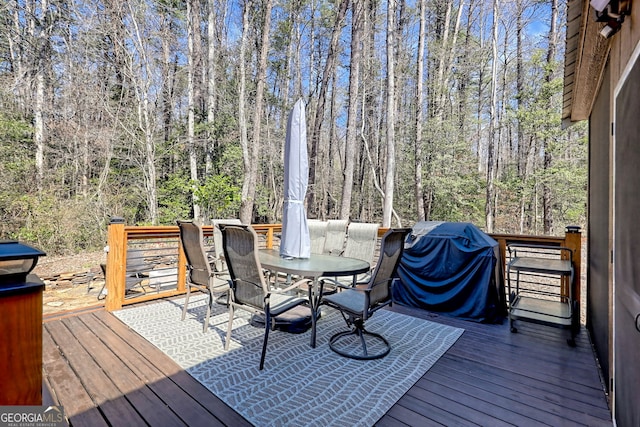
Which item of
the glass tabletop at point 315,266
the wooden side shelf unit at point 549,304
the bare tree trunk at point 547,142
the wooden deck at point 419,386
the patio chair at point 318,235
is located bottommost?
the wooden deck at point 419,386

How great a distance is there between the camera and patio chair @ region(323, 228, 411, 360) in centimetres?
278

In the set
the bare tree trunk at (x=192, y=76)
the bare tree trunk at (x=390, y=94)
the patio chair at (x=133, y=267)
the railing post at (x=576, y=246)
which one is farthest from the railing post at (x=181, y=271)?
the bare tree trunk at (x=390, y=94)

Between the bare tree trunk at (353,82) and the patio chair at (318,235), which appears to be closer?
the patio chair at (318,235)

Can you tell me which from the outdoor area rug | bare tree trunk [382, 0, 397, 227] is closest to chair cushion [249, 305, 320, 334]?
the outdoor area rug

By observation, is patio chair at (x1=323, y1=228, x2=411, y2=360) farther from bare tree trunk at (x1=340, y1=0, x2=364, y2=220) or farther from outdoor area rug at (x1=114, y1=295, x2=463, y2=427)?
bare tree trunk at (x1=340, y1=0, x2=364, y2=220)

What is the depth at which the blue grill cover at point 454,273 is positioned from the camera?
12.8 ft

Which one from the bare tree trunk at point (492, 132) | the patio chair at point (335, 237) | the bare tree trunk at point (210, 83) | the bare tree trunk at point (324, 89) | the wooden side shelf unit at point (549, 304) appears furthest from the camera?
the bare tree trunk at point (492, 132)

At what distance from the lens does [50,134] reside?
8727 millimetres

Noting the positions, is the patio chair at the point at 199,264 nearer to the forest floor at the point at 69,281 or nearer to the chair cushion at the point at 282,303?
the chair cushion at the point at 282,303

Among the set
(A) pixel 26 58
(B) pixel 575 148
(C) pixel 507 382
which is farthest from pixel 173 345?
(B) pixel 575 148

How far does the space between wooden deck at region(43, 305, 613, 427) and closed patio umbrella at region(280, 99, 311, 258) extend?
163 cm

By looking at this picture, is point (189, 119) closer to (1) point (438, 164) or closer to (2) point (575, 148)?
(1) point (438, 164)

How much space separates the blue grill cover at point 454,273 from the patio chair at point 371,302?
1347 mm

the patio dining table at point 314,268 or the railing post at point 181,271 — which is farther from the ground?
the patio dining table at point 314,268
